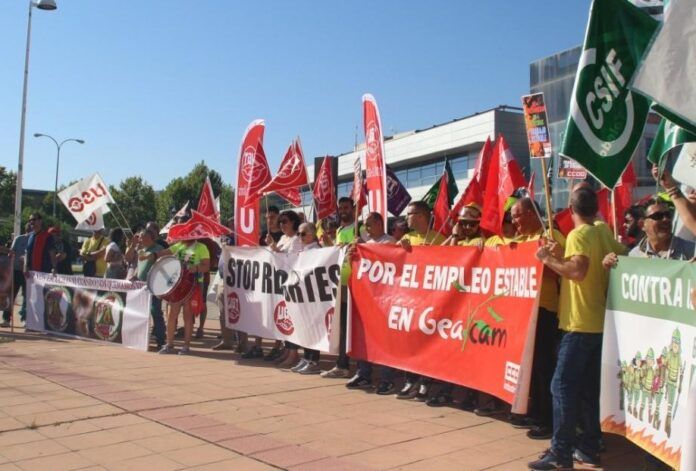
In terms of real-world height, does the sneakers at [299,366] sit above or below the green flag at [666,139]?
below

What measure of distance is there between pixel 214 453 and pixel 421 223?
333 centimetres

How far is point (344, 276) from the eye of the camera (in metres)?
7.73

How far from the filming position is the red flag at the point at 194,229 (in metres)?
9.73

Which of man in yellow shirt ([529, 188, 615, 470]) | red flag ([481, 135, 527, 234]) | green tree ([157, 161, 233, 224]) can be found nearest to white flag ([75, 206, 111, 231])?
red flag ([481, 135, 527, 234])

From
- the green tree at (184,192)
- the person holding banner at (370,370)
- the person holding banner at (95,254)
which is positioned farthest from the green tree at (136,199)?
the person holding banner at (370,370)

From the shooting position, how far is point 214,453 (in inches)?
192

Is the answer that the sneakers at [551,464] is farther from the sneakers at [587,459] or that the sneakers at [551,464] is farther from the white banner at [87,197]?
the white banner at [87,197]

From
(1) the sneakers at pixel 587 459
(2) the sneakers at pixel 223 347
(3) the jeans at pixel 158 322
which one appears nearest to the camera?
(1) the sneakers at pixel 587 459

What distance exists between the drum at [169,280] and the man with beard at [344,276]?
8.17ft

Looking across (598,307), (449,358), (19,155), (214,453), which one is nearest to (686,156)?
(598,307)

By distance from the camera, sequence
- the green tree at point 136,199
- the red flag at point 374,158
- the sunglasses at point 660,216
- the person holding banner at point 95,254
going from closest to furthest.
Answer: the sunglasses at point 660,216 < the red flag at point 374,158 < the person holding banner at point 95,254 < the green tree at point 136,199

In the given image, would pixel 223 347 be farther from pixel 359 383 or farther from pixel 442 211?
pixel 442 211

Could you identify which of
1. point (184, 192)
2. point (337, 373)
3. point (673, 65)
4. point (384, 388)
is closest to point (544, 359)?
point (384, 388)

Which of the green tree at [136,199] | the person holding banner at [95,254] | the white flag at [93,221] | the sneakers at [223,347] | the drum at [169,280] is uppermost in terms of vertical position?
the green tree at [136,199]
